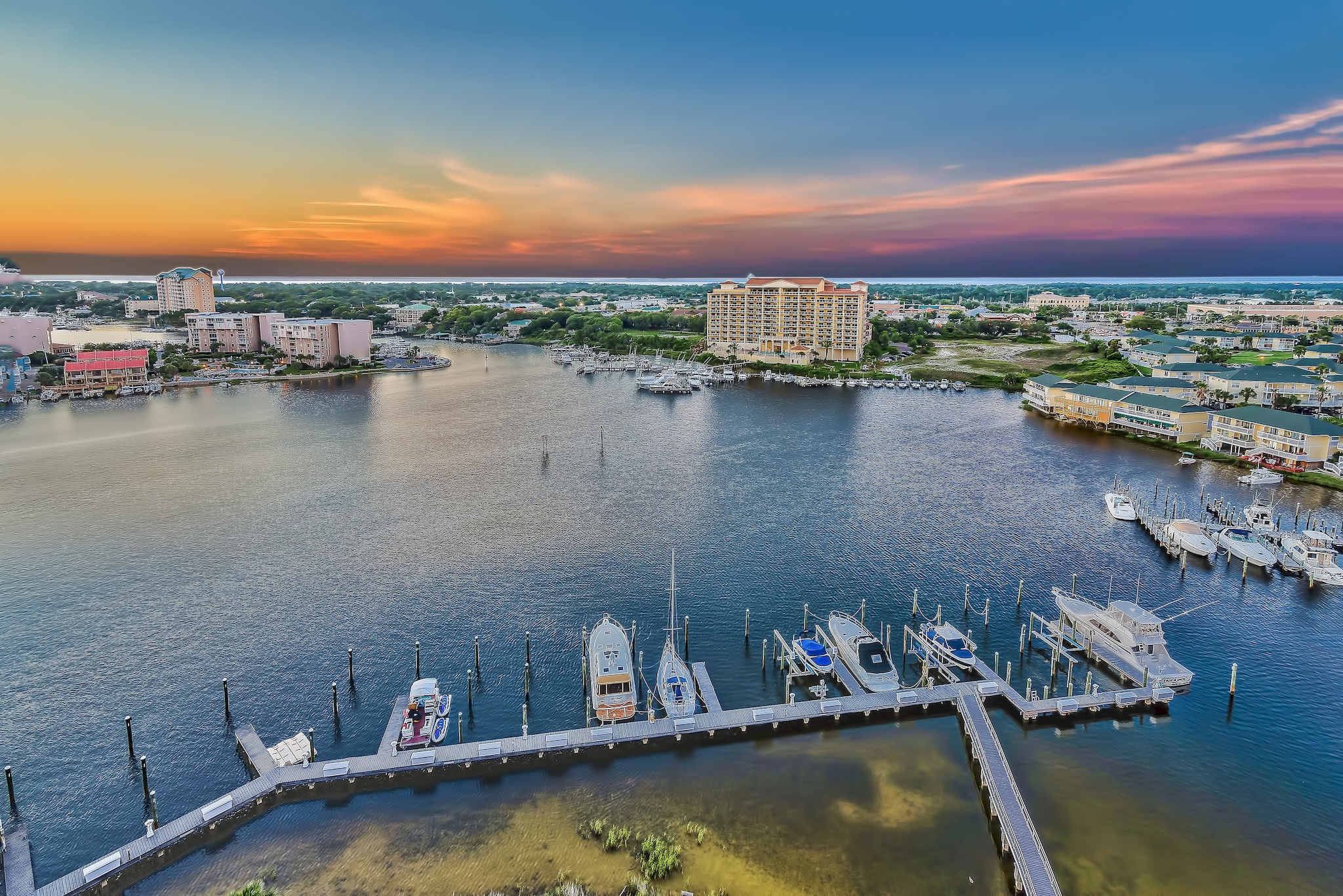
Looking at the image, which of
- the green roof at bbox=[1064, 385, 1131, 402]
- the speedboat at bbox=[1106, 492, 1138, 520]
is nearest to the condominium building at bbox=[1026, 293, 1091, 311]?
the green roof at bbox=[1064, 385, 1131, 402]

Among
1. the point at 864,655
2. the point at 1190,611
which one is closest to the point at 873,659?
the point at 864,655

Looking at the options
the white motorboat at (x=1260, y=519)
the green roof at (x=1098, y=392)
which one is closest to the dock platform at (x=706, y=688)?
Result: the white motorboat at (x=1260, y=519)

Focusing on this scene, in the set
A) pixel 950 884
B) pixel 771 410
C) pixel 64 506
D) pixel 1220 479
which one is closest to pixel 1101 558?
pixel 1220 479

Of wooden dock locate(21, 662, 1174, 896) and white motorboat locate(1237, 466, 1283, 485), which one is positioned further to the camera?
white motorboat locate(1237, 466, 1283, 485)

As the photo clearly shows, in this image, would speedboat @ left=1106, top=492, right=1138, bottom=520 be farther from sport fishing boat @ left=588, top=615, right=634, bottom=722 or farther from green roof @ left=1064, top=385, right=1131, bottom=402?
sport fishing boat @ left=588, top=615, right=634, bottom=722

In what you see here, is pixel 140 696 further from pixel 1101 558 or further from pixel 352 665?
pixel 1101 558

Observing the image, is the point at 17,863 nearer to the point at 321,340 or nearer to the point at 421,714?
the point at 421,714

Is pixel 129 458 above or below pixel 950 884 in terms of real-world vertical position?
above
